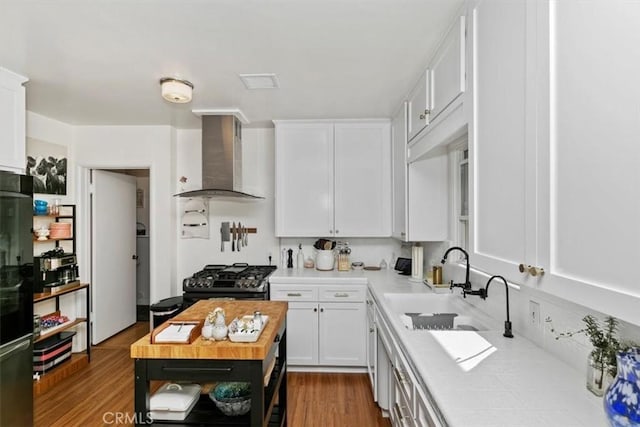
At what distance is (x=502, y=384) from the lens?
114 centimetres

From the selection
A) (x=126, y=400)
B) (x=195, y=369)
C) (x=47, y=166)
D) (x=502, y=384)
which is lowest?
(x=126, y=400)

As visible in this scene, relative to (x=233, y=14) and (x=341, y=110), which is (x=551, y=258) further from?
(x=341, y=110)

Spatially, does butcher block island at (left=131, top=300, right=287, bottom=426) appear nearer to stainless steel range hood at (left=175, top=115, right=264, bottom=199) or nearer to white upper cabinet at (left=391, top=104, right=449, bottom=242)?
white upper cabinet at (left=391, top=104, right=449, bottom=242)

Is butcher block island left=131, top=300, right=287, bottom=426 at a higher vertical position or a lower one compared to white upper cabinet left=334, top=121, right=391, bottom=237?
lower

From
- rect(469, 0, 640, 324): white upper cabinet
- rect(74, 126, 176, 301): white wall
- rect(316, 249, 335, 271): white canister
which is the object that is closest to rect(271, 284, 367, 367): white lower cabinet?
rect(316, 249, 335, 271): white canister

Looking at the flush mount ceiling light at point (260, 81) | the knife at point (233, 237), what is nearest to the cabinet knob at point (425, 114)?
the flush mount ceiling light at point (260, 81)

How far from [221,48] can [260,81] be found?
49cm

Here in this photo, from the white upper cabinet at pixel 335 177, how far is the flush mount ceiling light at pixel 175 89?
1.14m

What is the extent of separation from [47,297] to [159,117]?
1.91 meters

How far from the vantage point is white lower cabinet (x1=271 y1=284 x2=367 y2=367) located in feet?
10.4

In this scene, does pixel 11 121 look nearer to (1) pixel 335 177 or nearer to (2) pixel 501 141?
(1) pixel 335 177

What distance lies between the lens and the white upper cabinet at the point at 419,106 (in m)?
2.13

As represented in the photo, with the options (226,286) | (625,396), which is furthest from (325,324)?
(625,396)

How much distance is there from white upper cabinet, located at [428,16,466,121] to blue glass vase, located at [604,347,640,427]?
1.18 m
